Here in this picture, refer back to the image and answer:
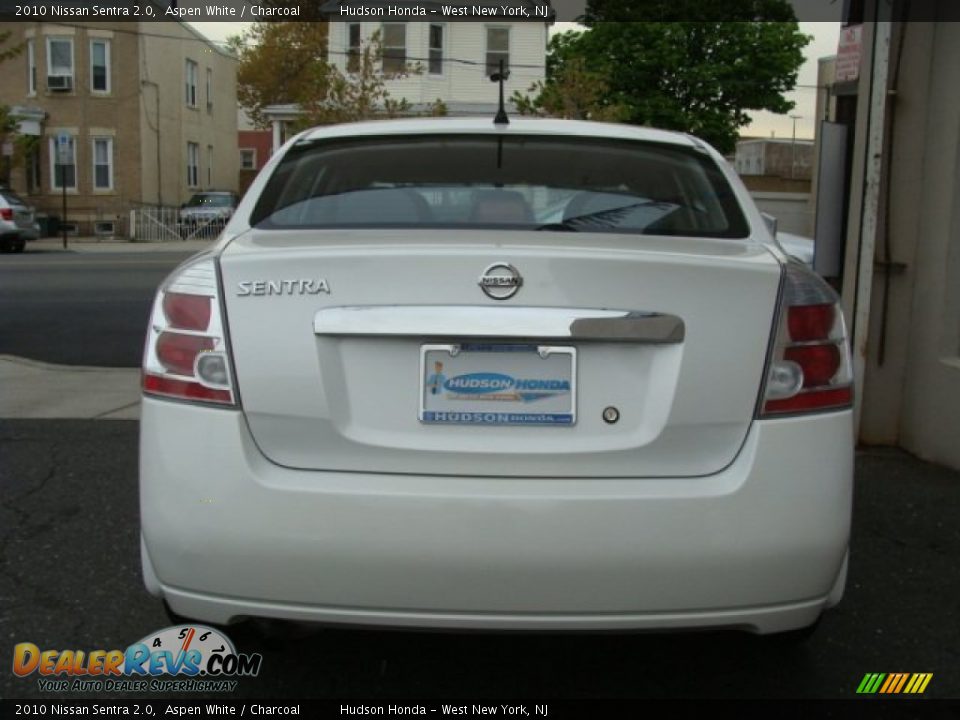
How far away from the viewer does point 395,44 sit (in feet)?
106

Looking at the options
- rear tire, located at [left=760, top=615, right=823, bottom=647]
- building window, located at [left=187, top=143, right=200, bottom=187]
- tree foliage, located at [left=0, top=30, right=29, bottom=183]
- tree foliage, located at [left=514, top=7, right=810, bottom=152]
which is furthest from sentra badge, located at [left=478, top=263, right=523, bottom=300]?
building window, located at [left=187, top=143, right=200, bottom=187]

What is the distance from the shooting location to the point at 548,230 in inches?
116

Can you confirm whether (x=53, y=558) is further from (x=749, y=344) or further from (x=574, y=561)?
(x=749, y=344)

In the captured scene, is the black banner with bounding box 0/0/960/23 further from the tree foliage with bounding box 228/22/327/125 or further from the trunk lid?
the trunk lid

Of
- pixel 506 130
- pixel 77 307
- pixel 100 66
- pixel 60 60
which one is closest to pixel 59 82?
pixel 60 60

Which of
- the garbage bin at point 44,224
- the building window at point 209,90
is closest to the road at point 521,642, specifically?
the garbage bin at point 44,224

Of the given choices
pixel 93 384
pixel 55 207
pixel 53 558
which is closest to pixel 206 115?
pixel 55 207

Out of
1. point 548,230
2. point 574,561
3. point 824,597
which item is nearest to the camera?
point 574,561

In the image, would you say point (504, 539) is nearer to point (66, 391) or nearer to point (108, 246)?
point (66, 391)

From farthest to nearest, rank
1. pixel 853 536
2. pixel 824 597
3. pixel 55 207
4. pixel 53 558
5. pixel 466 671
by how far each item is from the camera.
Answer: pixel 55 207, pixel 853 536, pixel 53 558, pixel 466 671, pixel 824 597

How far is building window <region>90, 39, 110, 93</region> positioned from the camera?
116 feet

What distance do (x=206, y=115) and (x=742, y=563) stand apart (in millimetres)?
42773

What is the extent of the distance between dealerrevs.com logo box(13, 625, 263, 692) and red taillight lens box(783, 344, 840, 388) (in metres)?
1.78

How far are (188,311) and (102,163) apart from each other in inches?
1420
